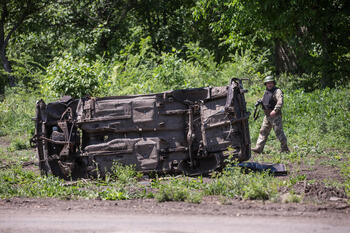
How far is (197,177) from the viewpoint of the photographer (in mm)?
10008

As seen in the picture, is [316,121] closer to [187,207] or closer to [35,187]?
[187,207]

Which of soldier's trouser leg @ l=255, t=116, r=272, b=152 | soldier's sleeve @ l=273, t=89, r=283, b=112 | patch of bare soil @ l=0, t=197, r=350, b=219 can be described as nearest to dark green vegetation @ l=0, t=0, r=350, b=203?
patch of bare soil @ l=0, t=197, r=350, b=219

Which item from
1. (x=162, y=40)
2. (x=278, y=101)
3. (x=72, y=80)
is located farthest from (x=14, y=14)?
(x=278, y=101)

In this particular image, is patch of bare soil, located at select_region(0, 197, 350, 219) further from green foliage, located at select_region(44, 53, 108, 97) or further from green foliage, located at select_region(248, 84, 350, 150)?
green foliage, located at select_region(44, 53, 108, 97)

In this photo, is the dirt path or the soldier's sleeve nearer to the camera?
the dirt path

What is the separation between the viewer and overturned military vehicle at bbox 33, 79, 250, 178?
32.4 feet

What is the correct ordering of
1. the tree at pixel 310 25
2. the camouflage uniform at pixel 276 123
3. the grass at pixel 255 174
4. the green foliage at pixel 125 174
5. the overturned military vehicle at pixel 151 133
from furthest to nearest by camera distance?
the tree at pixel 310 25
the camouflage uniform at pixel 276 123
the overturned military vehicle at pixel 151 133
the green foliage at pixel 125 174
the grass at pixel 255 174

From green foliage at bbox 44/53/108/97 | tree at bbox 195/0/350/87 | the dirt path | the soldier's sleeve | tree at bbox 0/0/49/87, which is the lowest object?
the dirt path

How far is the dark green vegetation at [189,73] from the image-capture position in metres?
8.92

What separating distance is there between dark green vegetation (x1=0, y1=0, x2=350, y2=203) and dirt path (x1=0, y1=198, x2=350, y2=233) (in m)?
0.46

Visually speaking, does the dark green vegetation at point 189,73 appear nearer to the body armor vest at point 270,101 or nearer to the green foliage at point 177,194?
the green foliage at point 177,194

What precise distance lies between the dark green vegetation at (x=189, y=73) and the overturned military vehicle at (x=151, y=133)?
41 centimetres

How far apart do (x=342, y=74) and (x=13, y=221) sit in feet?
51.3

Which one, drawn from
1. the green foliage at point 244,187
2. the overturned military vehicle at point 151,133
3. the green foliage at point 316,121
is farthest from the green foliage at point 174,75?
the green foliage at point 244,187
